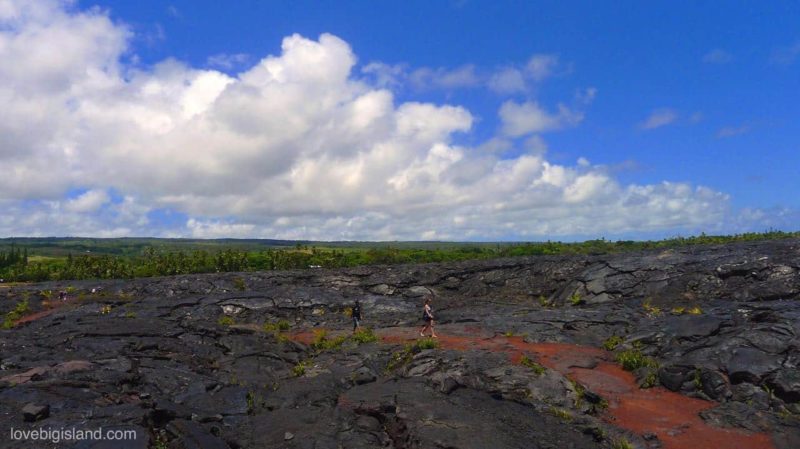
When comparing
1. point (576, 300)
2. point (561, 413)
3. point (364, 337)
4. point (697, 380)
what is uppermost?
point (576, 300)

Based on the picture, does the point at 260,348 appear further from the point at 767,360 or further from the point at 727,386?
the point at 767,360

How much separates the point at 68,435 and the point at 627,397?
17.3 metres

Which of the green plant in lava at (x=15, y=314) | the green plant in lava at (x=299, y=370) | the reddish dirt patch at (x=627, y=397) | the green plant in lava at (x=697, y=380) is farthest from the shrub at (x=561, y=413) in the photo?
the green plant in lava at (x=15, y=314)

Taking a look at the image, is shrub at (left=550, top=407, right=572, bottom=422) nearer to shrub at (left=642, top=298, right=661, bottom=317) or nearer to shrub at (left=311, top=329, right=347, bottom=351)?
shrub at (left=311, top=329, right=347, bottom=351)

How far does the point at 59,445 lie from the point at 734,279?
3493 cm

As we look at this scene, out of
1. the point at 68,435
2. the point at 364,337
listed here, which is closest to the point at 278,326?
the point at 364,337

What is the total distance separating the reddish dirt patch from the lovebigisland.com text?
1393 centimetres

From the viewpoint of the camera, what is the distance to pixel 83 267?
7600 centimetres

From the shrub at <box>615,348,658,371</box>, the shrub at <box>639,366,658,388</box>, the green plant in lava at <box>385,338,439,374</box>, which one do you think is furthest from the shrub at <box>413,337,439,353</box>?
the shrub at <box>639,366,658,388</box>

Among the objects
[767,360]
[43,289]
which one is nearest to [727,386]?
[767,360]

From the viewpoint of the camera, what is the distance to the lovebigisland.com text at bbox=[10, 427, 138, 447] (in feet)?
42.8

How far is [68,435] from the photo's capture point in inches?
524

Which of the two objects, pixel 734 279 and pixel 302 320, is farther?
pixel 302 320

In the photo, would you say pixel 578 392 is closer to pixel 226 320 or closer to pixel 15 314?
pixel 226 320
